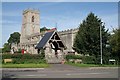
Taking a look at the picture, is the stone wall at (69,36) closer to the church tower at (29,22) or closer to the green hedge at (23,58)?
the green hedge at (23,58)

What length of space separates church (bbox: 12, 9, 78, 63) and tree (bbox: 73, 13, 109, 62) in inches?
150

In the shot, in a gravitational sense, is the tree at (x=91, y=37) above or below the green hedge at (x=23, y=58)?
above

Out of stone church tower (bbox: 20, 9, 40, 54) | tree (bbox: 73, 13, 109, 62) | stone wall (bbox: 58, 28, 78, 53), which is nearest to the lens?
tree (bbox: 73, 13, 109, 62)

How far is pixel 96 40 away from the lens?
157 ft

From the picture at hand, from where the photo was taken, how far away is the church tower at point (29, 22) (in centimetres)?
10419

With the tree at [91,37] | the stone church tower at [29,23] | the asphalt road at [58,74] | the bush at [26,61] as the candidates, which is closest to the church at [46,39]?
the stone church tower at [29,23]

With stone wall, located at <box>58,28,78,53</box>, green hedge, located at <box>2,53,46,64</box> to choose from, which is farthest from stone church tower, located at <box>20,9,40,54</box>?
green hedge, located at <box>2,53,46,64</box>

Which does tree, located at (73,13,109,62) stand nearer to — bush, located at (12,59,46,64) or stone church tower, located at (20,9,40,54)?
bush, located at (12,59,46,64)

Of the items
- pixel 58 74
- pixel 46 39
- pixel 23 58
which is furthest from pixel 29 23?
pixel 58 74

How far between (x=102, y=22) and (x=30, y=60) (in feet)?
69.2

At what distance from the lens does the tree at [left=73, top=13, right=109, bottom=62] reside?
47500mm

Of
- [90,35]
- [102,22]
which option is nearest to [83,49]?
[90,35]

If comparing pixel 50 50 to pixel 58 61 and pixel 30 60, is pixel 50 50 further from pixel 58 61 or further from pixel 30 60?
pixel 30 60

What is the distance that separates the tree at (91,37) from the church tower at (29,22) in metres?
53.1
